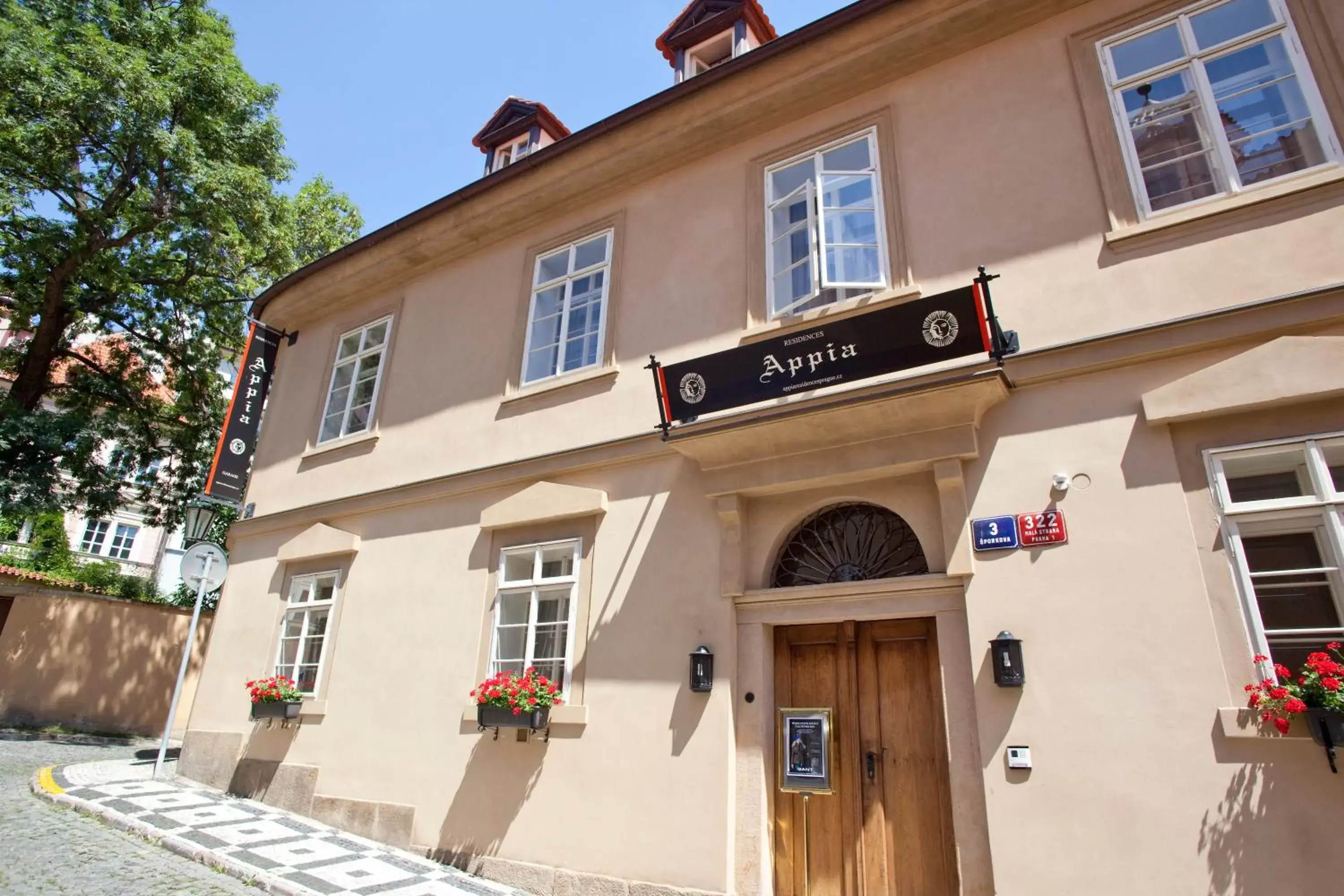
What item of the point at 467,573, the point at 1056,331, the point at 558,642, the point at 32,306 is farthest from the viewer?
the point at 32,306

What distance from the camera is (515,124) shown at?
11.6m

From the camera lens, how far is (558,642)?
24.3 ft

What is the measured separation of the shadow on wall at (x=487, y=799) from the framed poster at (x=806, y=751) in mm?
2363

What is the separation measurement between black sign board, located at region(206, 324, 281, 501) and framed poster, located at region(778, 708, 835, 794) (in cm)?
930

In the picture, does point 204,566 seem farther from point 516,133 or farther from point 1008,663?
point 1008,663

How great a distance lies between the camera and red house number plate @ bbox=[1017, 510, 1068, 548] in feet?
17.2

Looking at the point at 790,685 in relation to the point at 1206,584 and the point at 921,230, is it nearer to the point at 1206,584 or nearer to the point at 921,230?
the point at 1206,584

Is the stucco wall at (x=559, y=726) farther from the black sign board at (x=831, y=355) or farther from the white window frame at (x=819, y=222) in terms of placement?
the white window frame at (x=819, y=222)

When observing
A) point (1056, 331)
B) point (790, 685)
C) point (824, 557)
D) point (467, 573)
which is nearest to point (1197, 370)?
point (1056, 331)

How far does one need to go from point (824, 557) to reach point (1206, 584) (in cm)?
265

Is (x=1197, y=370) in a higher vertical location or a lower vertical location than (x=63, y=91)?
lower

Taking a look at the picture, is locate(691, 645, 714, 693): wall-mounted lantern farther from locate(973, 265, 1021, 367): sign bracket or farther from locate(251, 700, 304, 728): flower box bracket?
locate(251, 700, 304, 728): flower box bracket

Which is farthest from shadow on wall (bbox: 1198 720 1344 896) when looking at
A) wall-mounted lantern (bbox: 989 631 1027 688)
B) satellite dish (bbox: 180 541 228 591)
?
satellite dish (bbox: 180 541 228 591)

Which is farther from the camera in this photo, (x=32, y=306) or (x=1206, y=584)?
(x=32, y=306)
